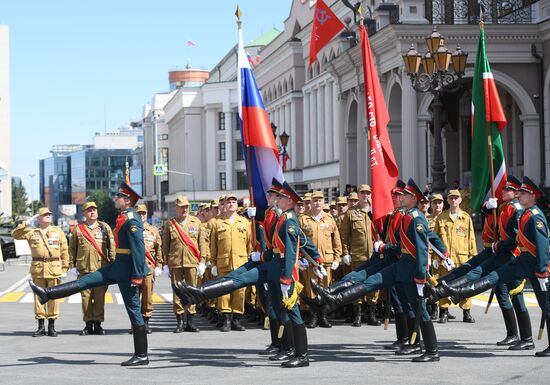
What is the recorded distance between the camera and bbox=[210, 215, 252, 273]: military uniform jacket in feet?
59.8

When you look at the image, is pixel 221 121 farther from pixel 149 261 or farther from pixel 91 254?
pixel 91 254

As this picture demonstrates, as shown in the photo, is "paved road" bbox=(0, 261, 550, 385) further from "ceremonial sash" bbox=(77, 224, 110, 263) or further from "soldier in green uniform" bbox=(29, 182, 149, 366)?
"ceremonial sash" bbox=(77, 224, 110, 263)

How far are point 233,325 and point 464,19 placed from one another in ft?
65.9

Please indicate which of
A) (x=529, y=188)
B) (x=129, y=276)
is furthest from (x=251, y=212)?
(x=529, y=188)

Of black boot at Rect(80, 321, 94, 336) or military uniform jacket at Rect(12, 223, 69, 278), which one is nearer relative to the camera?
black boot at Rect(80, 321, 94, 336)

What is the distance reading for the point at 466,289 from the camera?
1317cm

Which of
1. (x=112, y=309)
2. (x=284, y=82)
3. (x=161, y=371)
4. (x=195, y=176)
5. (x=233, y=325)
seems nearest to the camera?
(x=161, y=371)

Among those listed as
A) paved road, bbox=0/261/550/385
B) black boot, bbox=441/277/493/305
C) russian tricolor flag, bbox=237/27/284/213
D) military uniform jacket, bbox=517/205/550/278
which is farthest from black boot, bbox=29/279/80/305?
military uniform jacket, bbox=517/205/550/278

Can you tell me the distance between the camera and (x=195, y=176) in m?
130

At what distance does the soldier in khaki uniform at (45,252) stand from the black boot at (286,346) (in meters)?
4.92

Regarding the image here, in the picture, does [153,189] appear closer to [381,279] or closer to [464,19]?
[464,19]

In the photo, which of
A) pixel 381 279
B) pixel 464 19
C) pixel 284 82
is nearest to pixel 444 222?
pixel 381 279

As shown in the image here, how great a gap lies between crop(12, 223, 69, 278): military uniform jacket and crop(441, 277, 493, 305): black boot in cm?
684

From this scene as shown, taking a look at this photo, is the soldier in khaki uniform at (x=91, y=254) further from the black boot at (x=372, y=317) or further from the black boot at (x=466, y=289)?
the black boot at (x=466, y=289)
